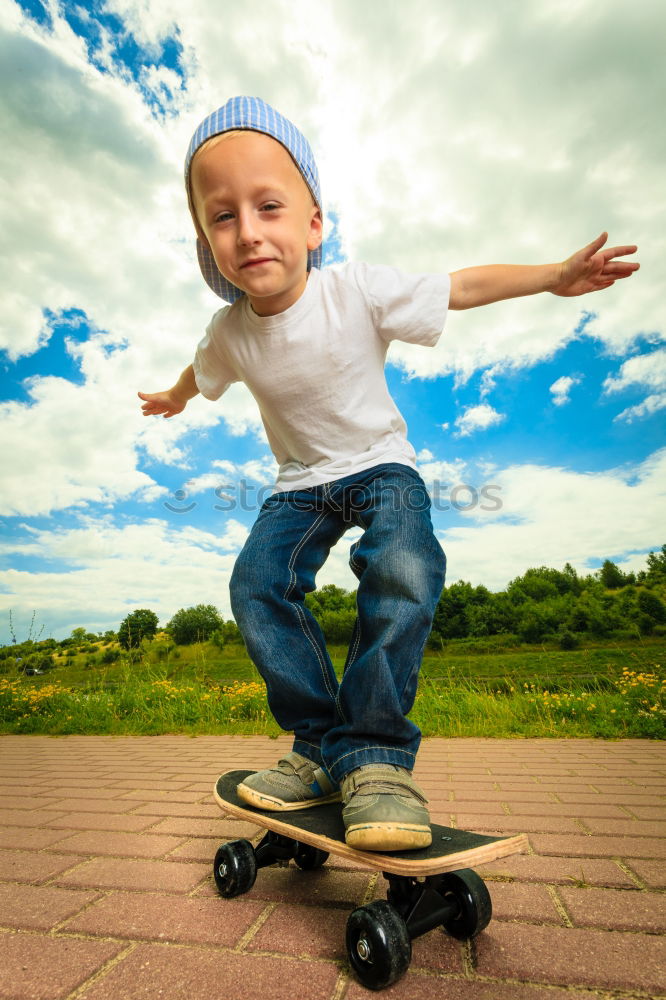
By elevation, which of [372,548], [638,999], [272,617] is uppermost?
[372,548]

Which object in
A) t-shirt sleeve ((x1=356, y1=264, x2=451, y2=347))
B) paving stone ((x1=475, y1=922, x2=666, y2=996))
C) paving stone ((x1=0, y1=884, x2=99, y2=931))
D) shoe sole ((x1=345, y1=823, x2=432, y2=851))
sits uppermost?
t-shirt sleeve ((x1=356, y1=264, x2=451, y2=347))

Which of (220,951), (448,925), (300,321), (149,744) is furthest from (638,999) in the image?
(149,744)

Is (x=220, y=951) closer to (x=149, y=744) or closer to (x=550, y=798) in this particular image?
(x=550, y=798)

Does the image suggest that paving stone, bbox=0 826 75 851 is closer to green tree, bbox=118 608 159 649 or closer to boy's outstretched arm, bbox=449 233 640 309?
boy's outstretched arm, bbox=449 233 640 309

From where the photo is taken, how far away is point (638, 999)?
1.07 meters

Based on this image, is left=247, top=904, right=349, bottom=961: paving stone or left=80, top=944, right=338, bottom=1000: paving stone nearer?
left=80, top=944, right=338, bottom=1000: paving stone

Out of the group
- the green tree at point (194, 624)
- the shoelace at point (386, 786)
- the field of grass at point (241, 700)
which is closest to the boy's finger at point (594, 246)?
the shoelace at point (386, 786)

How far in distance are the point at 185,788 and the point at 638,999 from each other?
7.15 ft

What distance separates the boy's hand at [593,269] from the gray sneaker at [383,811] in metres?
1.58

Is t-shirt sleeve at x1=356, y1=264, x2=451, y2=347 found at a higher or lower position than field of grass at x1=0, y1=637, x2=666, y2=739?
higher

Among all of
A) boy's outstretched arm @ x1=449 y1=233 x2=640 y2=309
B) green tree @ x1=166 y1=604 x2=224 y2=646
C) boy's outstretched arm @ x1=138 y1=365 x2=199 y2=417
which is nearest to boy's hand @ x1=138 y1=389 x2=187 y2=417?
boy's outstretched arm @ x1=138 y1=365 x2=199 y2=417

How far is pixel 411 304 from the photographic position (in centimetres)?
197

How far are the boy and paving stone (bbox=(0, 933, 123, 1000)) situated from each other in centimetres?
51

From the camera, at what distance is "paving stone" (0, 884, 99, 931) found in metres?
1.43
